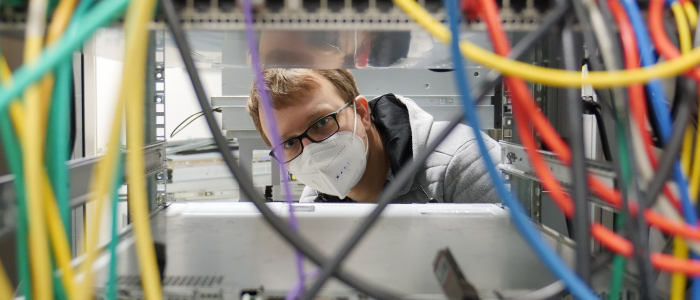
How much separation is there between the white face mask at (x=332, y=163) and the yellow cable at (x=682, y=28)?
2.30 ft

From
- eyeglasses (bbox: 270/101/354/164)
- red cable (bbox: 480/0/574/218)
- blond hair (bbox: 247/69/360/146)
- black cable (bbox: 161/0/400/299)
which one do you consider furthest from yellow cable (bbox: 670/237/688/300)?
blond hair (bbox: 247/69/360/146)

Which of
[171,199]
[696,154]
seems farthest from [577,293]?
[171,199]

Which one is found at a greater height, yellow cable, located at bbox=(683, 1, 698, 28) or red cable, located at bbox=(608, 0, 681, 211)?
yellow cable, located at bbox=(683, 1, 698, 28)

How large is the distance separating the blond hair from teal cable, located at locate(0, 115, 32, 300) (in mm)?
802

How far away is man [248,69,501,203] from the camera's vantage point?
94cm

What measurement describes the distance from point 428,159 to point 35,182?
1.17m

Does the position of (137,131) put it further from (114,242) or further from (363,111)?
(363,111)

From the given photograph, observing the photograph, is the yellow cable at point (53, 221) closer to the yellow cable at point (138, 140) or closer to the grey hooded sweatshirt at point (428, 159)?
the yellow cable at point (138, 140)

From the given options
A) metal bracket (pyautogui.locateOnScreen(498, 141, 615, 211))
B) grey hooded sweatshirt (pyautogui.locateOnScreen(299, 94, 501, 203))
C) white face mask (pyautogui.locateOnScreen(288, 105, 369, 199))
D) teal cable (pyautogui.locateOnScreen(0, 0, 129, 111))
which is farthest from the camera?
grey hooded sweatshirt (pyautogui.locateOnScreen(299, 94, 501, 203))

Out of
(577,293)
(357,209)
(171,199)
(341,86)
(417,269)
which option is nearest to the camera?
(577,293)

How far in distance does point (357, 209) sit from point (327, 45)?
0.32 metres

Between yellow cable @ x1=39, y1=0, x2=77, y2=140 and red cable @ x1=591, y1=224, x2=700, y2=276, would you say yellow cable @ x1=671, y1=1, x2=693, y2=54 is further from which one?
yellow cable @ x1=39, y1=0, x2=77, y2=140

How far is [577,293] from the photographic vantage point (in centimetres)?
22

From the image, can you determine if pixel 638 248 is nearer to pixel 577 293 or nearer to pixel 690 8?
pixel 577 293
